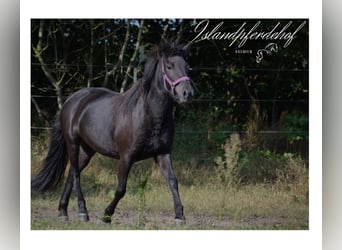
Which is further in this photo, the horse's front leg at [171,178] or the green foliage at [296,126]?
the green foliage at [296,126]

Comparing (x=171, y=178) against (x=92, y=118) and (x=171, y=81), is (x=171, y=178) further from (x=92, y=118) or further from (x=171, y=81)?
(x=92, y=118)

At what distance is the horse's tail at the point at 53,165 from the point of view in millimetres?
10508

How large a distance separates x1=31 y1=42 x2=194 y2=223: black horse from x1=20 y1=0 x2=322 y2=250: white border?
302mm

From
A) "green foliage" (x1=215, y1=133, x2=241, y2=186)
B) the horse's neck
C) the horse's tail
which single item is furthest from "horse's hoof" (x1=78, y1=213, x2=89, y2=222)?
"green foliage" (x1=215, y1=133, x2=241, y2=186)

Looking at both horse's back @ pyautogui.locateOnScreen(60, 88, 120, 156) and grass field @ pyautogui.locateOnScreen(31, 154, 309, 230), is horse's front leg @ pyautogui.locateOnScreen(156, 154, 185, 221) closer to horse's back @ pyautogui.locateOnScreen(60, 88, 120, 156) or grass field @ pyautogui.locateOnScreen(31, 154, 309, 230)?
grass field @ pyautogui.locateOnScreen(31, 154, 309, 230)

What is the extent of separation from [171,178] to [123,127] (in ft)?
2.68

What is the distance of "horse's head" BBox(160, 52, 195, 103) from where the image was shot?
9.74 metres

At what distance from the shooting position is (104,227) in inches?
402

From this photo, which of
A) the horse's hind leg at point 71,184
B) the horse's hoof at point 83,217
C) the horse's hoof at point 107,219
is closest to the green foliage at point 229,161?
the horse's hoof at point 107,219

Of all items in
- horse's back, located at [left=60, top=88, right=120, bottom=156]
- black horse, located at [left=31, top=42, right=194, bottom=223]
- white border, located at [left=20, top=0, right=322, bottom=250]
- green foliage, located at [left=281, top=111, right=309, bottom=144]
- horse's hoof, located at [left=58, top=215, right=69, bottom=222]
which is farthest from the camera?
green foliage, located at [left=281, top=111, right=309, bottom=144]

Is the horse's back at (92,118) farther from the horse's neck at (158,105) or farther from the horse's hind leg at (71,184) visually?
the horse's neck at (158,105)
